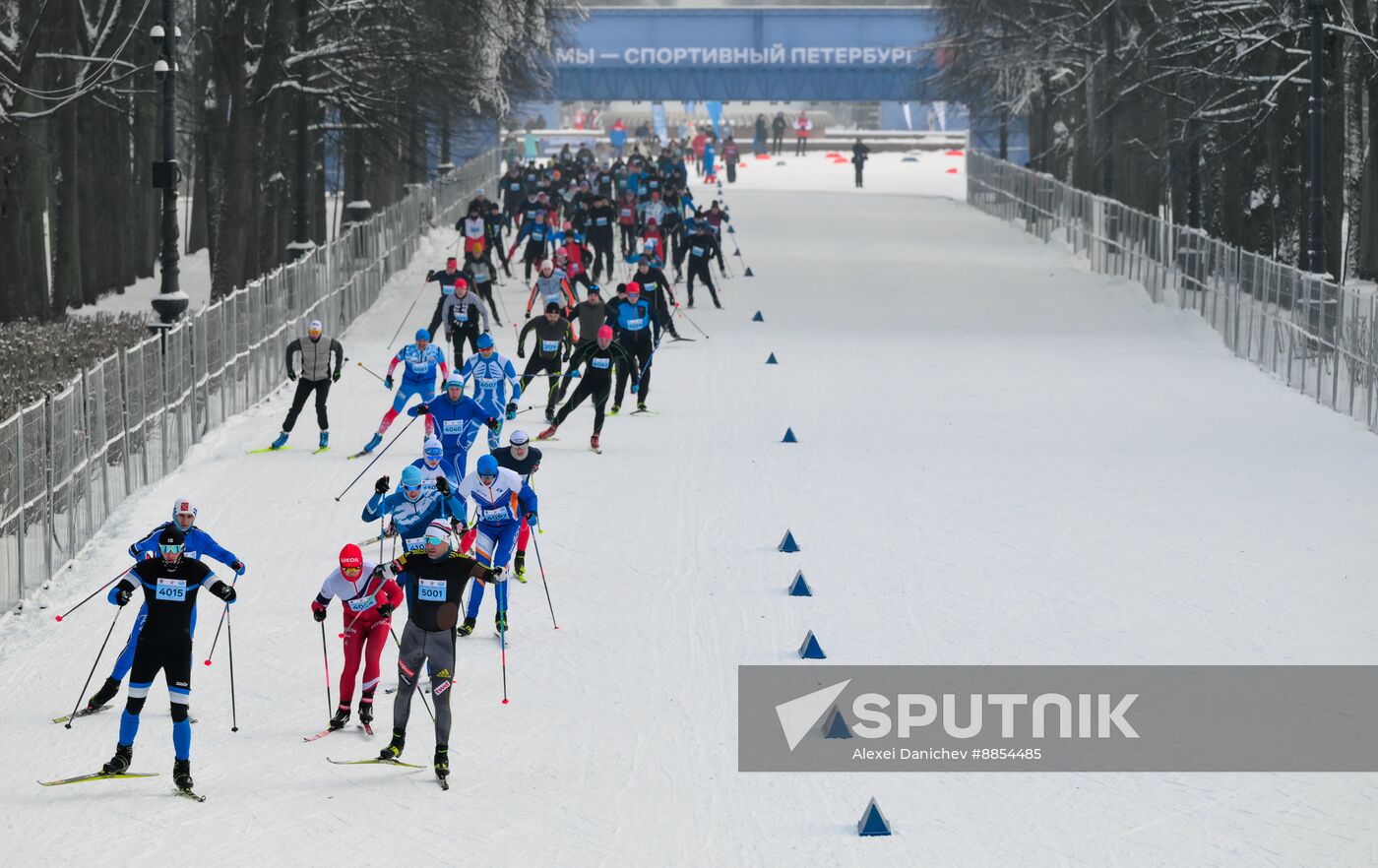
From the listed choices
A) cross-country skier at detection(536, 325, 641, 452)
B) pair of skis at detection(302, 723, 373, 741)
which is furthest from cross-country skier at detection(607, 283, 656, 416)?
pair of skis at detection(302, 723, 373, 741)

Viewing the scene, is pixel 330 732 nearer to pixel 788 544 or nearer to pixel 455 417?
pixel 788 544

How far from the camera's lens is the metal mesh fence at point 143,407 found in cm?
1571

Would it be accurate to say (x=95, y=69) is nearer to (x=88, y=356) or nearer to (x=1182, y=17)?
(x=88, y=356)

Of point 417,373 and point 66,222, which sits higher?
point 66,222

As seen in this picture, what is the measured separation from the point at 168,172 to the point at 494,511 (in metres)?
11.0

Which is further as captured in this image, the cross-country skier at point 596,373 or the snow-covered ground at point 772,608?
the cross-country skier at point 596,373

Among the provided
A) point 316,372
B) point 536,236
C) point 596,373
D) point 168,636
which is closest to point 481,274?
point 536,236

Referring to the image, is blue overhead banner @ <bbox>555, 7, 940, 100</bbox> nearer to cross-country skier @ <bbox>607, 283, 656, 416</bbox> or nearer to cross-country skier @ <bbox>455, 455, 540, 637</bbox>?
cross-country skier @ <bbox>607, 283, 656, 416</bbox>

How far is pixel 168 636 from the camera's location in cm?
1177

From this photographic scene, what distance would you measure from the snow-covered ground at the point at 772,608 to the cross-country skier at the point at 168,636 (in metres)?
0.26

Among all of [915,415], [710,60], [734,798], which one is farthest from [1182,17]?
[710,60]

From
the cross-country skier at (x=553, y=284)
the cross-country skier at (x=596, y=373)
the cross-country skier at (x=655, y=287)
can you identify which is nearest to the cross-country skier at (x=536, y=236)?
the cross-country skier at (x=655, y=287)

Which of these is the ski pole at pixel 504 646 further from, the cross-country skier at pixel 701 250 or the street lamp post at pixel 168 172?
the cross-country skier at pixel 701 250

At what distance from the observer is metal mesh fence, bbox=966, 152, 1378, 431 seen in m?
24.9
